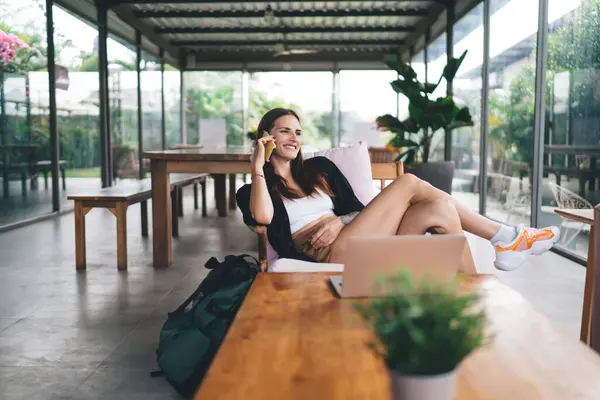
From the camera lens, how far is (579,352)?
116cm

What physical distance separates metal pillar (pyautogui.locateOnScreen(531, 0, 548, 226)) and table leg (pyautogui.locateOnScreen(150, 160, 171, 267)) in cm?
314

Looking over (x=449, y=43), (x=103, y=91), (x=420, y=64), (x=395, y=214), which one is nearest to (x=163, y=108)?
(x=103, y=91)

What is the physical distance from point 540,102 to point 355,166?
2.79m

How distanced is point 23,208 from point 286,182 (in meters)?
4.45

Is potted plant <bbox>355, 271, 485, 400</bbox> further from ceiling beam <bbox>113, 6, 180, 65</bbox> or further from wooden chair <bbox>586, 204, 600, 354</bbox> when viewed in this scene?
ceiling beam <bbox>113, 6, 180, 65</bbox>

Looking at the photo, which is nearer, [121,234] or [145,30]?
[121,234]

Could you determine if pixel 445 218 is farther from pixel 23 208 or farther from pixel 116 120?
pixel 116 120

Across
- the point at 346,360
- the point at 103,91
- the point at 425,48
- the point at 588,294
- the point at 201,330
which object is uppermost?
the point at 425,48

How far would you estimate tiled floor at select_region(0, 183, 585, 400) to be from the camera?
7.11 feet

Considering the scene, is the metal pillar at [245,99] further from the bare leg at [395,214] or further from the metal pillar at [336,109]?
the bare leg at [395,214]

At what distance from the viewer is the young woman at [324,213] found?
242 cm

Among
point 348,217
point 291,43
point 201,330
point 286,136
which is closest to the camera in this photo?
point 201,330

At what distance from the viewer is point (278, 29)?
1023 centimetres

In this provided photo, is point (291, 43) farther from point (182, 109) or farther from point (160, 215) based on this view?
point (160, 215)
